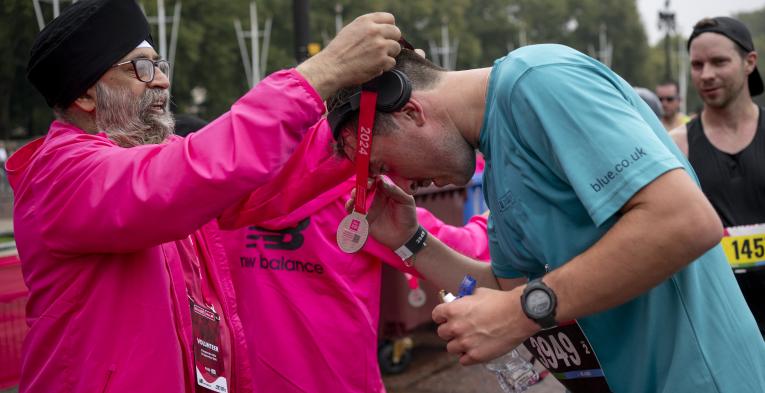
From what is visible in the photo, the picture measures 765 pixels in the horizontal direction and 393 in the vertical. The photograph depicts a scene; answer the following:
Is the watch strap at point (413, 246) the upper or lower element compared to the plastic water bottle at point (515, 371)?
upper

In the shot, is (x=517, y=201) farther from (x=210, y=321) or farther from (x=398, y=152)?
(x=210, y=321)

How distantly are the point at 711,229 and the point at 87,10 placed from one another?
6.10 feet

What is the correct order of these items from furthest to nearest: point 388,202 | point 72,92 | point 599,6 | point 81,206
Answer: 1. point 599,6
2. point 388,202
3. point 72,92
4. point 81,206

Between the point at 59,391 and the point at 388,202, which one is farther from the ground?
the point at 388,202

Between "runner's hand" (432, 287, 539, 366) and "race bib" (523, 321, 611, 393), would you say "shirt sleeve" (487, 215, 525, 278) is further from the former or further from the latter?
"runner's hand" (432, 287, 539, 366)

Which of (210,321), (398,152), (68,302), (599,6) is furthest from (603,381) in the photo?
(599,6)

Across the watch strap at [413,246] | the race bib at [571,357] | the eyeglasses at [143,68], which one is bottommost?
the race bib at [571,357]

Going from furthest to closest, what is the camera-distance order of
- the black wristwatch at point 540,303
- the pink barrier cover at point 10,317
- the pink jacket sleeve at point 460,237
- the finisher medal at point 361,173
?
the pink barrier cover at point 10,317, the pink jacket sleeve at point 460,237, the finisher medal at point 361,173, the black wristwatch at point 540,303

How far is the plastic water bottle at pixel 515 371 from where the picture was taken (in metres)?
2.35

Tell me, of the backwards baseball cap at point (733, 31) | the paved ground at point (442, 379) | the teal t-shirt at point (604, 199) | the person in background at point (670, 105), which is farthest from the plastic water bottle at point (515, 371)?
the person in background at point (670, 105)

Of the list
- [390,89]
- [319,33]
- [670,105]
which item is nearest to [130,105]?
[390,89]

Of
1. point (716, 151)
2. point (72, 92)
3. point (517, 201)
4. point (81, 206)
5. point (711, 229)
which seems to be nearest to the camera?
point (711, 229)

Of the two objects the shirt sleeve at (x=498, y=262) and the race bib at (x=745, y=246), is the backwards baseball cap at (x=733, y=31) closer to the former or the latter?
the race bib at (x=745, y=246)

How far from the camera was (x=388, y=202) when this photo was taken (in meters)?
2.75
